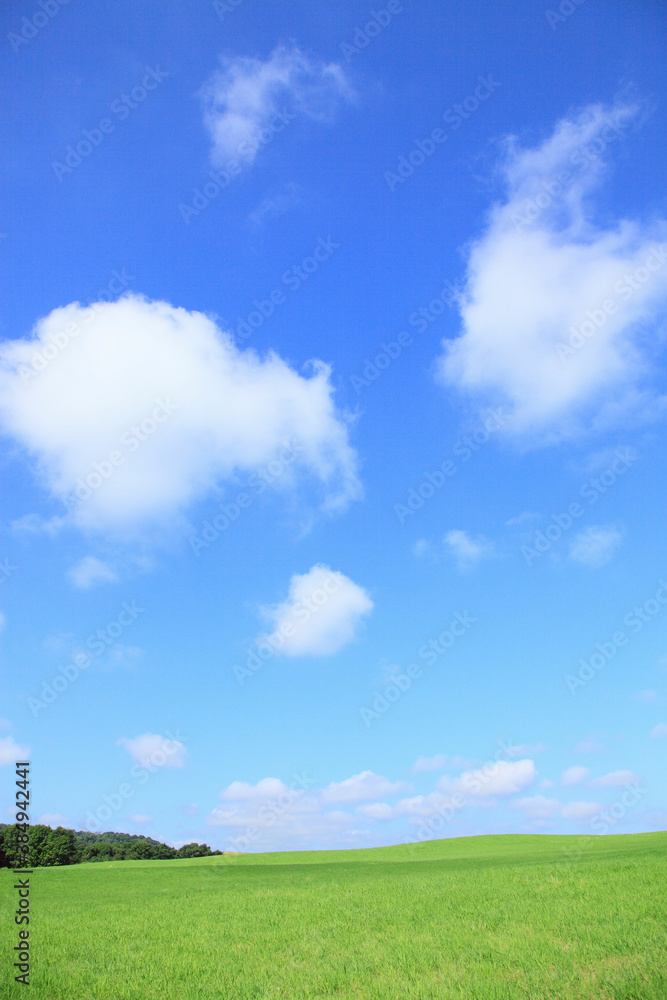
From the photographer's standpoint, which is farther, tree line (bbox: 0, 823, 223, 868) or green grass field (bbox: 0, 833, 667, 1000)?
tree line (bbox: 0, 823, 223, 868)

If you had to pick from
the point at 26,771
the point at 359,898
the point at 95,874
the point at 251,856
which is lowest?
the point at 251,856

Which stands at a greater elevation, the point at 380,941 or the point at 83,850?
the point at 380,941

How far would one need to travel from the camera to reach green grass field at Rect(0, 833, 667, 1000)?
14.4 m

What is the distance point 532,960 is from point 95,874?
4697 cm

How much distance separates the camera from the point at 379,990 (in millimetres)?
14180

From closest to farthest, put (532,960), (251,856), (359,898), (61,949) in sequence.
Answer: (532,960), (61,949), (359,898), (251,856)

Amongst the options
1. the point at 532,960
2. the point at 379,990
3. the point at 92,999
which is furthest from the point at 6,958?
the point at 532,960

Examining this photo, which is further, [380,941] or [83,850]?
[83,850]

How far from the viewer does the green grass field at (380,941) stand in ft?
47.1

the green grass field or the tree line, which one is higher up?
the green grass field

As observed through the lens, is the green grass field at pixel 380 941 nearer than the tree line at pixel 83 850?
Yes

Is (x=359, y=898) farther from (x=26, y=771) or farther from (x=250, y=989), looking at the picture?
(x=26, y=771)

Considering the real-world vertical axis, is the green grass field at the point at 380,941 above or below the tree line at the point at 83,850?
above

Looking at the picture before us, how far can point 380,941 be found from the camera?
712 inches
